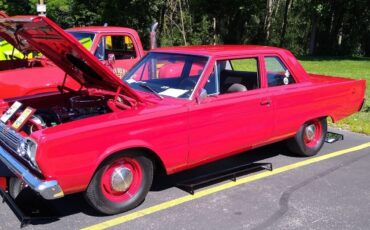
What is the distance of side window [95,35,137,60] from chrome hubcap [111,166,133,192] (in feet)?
14.8

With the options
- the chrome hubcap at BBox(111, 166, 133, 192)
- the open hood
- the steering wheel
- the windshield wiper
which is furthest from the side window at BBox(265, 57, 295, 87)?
the chrome hubcap at BBox(111, 166, 133, 192)

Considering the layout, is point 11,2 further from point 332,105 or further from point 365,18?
point 332,105

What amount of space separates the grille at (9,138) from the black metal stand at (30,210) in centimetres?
52

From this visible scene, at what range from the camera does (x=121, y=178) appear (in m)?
4.33

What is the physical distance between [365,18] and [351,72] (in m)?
12.6

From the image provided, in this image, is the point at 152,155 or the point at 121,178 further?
the point at 152,155

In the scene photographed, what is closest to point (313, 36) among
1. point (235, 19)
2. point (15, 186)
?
point (235, 19)

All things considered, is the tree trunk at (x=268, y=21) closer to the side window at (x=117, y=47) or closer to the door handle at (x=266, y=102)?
the side window at (x=117, y=47)

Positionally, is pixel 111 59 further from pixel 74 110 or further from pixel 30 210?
pixel 30 210

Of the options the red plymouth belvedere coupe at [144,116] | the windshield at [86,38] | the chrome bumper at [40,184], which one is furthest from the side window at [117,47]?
the chrome bumper at [40,184]

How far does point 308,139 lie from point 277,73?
112cm

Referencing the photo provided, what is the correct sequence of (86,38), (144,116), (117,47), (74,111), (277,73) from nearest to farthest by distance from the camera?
(144,116) < (74,111) < (277,73) < (86,38) < (117,47)

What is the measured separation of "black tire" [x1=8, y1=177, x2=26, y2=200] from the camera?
181 inches

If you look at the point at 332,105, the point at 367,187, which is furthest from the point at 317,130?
the point at 367,187
